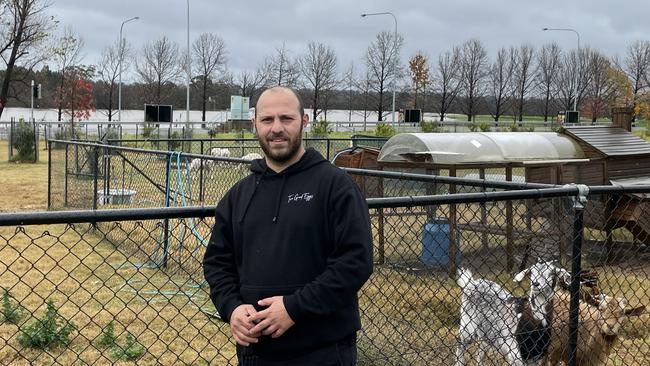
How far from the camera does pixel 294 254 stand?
2139 millimetres

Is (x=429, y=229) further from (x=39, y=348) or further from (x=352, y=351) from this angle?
(x=352, y=351)

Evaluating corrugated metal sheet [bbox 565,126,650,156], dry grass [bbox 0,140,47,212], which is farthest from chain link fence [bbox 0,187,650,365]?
dry grass [bbox 0,140,47,212]

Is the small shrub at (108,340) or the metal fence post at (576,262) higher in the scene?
the metal fence post at (576,262)

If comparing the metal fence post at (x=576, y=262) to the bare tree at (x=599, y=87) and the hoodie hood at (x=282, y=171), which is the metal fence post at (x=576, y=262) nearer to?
the hoodie hood at (x=282, y=171)

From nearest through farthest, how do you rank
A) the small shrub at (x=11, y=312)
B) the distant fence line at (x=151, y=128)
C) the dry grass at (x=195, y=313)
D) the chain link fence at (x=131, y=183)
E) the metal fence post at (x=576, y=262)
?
1. the metal fence post at (x=576, y=262)
2. the dry grass at (x=195, y=313)
3. the small shrub at (x=11, y=312)
4. the chain link fence at (x=131, y=183)
5. the distant fence line at (x=151, y=128)

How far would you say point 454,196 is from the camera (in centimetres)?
319

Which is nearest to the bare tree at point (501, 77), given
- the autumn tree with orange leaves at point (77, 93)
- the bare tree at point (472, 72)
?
the bare tree at point (472, 72)

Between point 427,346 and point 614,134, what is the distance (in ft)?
23.2

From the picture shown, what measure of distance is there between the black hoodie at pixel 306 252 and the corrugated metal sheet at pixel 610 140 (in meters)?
8.63

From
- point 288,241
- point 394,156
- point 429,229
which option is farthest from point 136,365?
point 394,156

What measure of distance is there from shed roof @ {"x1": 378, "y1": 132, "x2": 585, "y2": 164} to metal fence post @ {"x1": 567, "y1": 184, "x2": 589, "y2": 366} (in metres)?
5.43

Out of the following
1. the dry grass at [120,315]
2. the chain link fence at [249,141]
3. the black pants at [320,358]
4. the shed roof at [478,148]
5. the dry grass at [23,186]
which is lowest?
the dry grass at [120,315]

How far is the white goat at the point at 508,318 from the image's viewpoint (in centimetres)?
409

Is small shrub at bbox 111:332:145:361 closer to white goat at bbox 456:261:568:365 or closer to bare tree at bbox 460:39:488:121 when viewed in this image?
white goat at bbox 456:261:568:365
